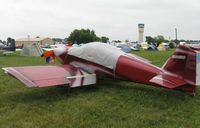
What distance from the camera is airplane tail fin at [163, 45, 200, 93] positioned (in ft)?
20.0

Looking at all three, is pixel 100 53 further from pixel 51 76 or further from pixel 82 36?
pixel 82 36

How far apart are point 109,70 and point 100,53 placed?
62 centimetres

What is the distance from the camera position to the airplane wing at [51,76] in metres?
6.43

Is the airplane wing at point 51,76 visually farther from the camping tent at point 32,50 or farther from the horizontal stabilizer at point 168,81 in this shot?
the camping tent at point 32,50

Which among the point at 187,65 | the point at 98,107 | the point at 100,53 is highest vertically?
the point at 100,53

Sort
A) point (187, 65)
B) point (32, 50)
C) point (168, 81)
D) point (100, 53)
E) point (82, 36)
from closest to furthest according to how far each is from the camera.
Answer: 1. point (168, 81)
2. point (187, 65)
3. point (100, 53)
4. point (32, 50)
5. point (82, 36)

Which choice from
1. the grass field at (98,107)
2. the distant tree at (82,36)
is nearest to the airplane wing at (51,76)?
the grass field at (98,107)

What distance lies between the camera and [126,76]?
7336mm

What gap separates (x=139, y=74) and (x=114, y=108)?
1518mm

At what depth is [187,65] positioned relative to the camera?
628 centimetres

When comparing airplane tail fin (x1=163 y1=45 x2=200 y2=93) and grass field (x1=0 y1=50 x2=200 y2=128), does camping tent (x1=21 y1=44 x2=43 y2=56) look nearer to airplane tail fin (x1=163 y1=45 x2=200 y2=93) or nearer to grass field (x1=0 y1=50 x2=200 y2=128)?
grass field (x1=0 y1=50 x2=200 y2=128)

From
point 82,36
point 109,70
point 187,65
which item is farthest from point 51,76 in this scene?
point 82,36

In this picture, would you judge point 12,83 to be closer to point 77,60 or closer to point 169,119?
point 77,60

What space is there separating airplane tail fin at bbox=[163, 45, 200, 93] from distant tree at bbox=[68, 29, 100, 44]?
63903mm
